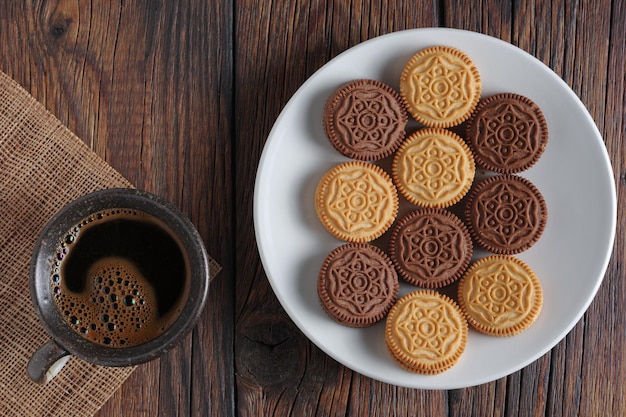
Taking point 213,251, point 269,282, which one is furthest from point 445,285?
point 213,251

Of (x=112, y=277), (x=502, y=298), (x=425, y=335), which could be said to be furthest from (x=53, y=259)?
(x=502, y=298)

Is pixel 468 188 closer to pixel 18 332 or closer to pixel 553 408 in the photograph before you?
pixel 553 408

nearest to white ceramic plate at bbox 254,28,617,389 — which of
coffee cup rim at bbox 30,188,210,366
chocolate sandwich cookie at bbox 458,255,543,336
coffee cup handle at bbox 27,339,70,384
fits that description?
chocolate sandwich cookie at bbox 458,255,543,336

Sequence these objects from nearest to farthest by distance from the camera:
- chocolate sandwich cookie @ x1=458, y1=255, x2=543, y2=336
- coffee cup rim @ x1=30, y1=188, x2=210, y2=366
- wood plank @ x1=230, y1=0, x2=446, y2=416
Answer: coffee cup rim @ x1=30, y1=188, x2=210, y2=366, chocolate sandwich cookie @ x1=458, y1=255, x2=543, y2=336, wood plank @ x1=230, y1=0, x2=446, y2=416

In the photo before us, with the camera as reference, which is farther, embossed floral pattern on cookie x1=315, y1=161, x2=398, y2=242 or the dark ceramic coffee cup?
embossed floral pattern on cookie x1=315, y1=161, x2=398, y2=242

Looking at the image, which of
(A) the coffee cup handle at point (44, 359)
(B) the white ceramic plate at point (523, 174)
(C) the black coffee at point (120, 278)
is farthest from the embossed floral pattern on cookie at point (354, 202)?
(A) the coffee cup handle at point (44, 359)

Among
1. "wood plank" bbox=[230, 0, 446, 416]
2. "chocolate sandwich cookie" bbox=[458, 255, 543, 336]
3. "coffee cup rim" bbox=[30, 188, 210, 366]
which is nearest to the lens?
"coffee cup rim" bbox=[30, 188, 210, 366]

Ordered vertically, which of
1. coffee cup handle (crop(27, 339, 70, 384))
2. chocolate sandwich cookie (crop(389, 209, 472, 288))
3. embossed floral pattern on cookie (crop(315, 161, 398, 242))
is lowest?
coffee cup handle (crop(27, 339, 70, 384))

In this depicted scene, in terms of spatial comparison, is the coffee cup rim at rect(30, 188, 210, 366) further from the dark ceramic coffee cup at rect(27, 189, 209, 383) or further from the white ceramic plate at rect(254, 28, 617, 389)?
the white ceramic plate at rect(254, 28, 617, 389)
